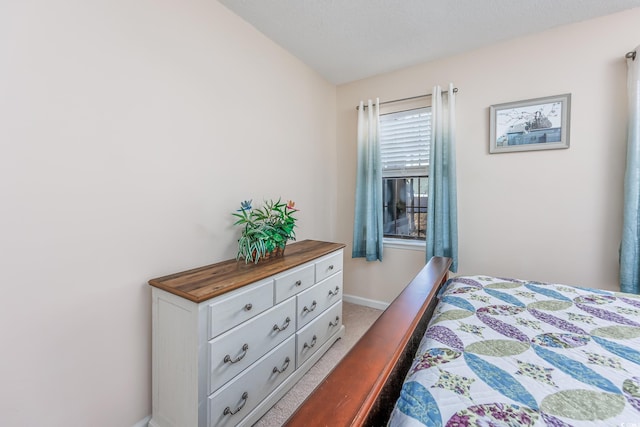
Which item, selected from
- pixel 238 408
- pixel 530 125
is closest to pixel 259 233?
pixel 238 408

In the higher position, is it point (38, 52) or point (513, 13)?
point (513, 13)

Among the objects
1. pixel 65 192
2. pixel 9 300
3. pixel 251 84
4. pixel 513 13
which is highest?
pixel 513 13

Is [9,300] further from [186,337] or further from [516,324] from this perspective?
[516,324]

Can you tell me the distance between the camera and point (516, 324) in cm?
105

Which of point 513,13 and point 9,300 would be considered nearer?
point 9,300

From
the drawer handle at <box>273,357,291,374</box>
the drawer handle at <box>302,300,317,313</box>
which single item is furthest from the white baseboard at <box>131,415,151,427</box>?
the drawer handle at <box>302,300,317,313</box>

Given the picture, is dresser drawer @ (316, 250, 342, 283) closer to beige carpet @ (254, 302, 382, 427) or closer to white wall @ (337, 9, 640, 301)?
beige carpet @ (254, 302, 382, 427)

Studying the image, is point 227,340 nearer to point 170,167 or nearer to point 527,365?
point 170,167

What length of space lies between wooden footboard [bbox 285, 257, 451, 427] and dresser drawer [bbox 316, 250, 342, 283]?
862 millimetres

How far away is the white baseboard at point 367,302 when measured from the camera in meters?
2.90

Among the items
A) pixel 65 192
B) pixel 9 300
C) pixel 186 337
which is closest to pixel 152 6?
pixel 65 192

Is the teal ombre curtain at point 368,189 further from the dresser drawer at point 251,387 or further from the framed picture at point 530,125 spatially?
the dresser drawer at point 251,387

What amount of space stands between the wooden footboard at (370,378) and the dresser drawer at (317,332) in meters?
0.90

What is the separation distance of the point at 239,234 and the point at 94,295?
34.3 inches
